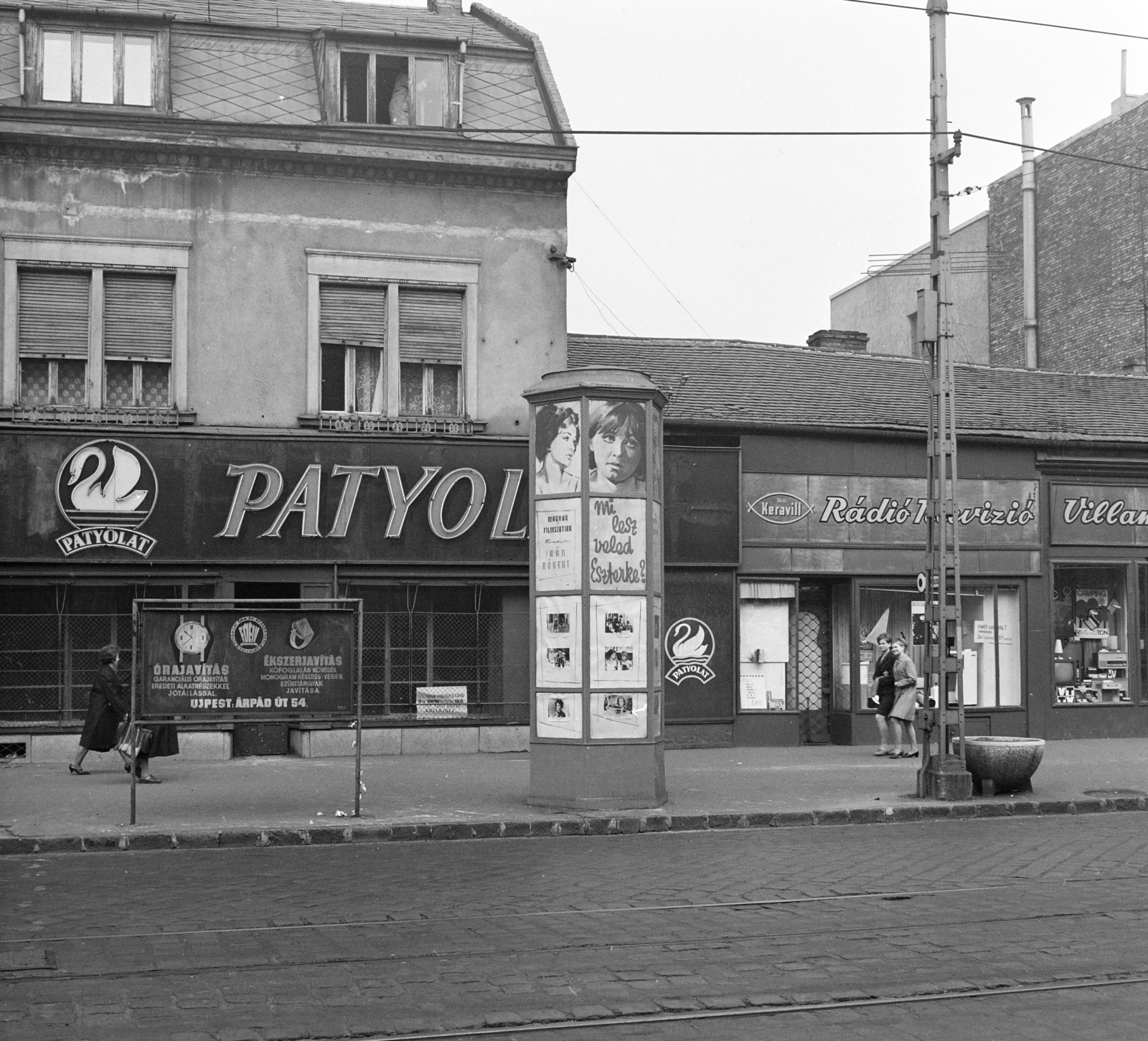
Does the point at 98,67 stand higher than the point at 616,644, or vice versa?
the point at 98,67

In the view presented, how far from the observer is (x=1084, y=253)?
33125 mm

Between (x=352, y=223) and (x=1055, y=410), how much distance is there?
472 inches

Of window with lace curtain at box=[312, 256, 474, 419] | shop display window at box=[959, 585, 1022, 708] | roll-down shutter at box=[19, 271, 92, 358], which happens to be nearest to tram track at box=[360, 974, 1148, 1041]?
window with lace curtain at box=[312, 256, 474, 419]

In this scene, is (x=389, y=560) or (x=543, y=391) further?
(x=389, y=560)

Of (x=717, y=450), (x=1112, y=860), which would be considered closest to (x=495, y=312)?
(x=717, y=450)

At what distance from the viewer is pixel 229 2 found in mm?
23359

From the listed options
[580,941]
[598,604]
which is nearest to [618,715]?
[598,604]

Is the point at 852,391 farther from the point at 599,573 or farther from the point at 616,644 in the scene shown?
the point at 616,644

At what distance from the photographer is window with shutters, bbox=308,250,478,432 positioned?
21.2 m

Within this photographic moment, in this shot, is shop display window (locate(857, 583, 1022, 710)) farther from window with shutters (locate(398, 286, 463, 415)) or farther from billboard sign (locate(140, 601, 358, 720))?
billboard sign (locate(140, 601, 358, 720))

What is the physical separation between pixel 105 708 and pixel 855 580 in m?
11.2

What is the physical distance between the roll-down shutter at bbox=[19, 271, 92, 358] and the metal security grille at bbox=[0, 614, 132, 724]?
361 cm

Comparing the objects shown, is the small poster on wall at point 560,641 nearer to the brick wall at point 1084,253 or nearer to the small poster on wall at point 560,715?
the small poster on wall at point 560,715

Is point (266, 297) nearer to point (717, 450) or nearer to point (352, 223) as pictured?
point (352, 223)
